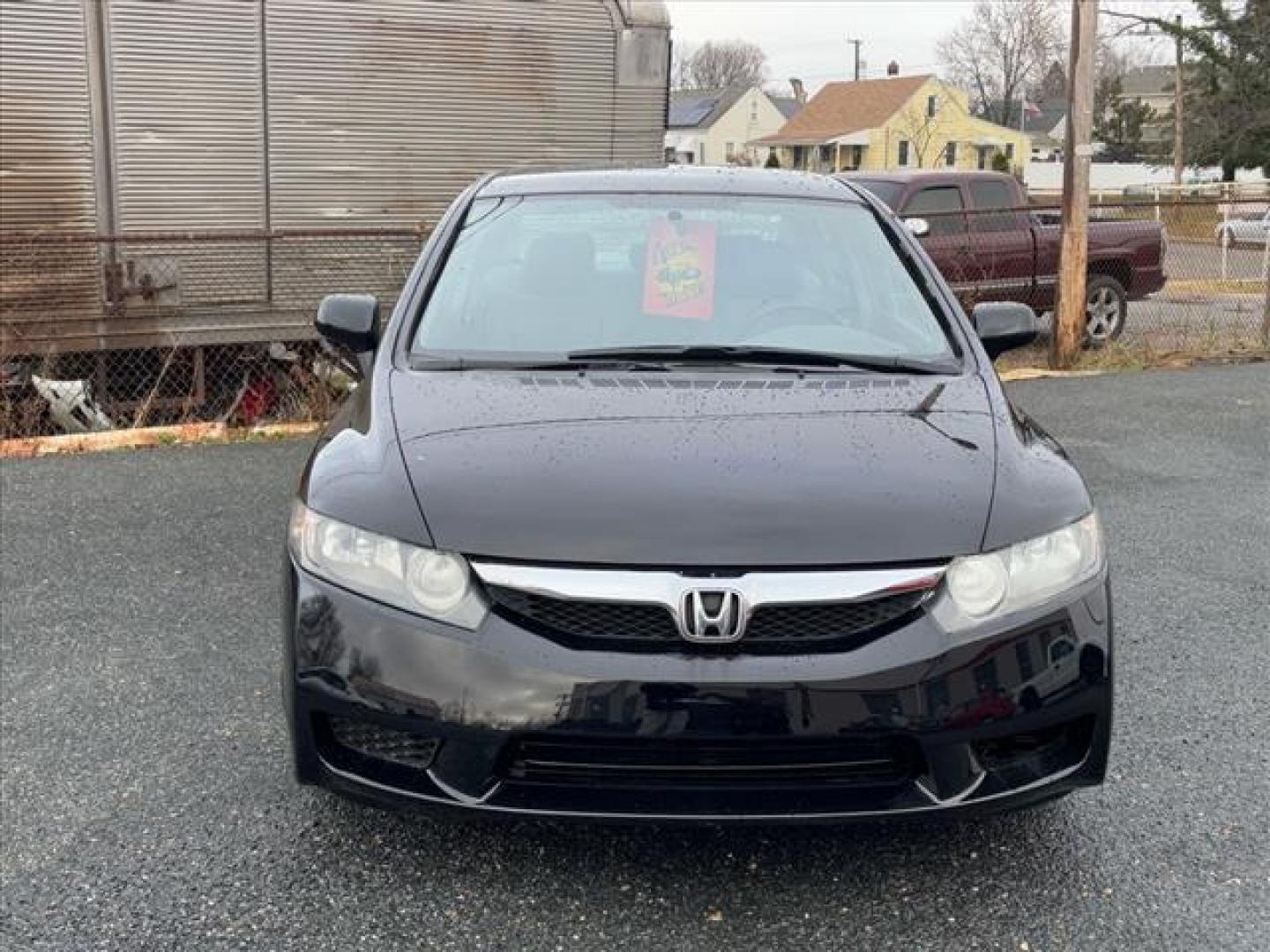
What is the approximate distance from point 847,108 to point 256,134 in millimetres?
58595

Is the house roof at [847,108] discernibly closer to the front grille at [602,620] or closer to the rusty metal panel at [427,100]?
the rusty metal panel at [427,100]

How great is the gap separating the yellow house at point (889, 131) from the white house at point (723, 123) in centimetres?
748

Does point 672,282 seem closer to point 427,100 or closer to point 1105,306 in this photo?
point 427,100

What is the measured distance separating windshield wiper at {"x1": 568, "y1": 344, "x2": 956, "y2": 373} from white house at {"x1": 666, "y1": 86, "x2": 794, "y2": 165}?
234 feet

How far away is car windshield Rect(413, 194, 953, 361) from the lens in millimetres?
3541

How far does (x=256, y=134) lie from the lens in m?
8.78

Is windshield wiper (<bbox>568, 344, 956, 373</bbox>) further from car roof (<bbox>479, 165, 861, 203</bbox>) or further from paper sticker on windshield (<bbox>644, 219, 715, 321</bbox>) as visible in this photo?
car roof (<bbox>479, 165, 861, 203</bbox>)

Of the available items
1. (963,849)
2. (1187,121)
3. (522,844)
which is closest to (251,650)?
(522,844)

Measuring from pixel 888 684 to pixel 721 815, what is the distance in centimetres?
42

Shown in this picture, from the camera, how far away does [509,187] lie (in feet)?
13.8

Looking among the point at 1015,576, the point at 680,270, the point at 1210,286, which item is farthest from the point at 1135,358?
the point at 1015,576

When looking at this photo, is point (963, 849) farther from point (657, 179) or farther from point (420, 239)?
point (420, 239)

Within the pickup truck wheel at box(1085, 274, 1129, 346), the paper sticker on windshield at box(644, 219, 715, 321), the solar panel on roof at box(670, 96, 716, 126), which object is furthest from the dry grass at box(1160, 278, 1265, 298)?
the solar panel on roof at box(670, 96, 716, 126)

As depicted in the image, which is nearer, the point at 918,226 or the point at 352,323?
the point at 352,323
